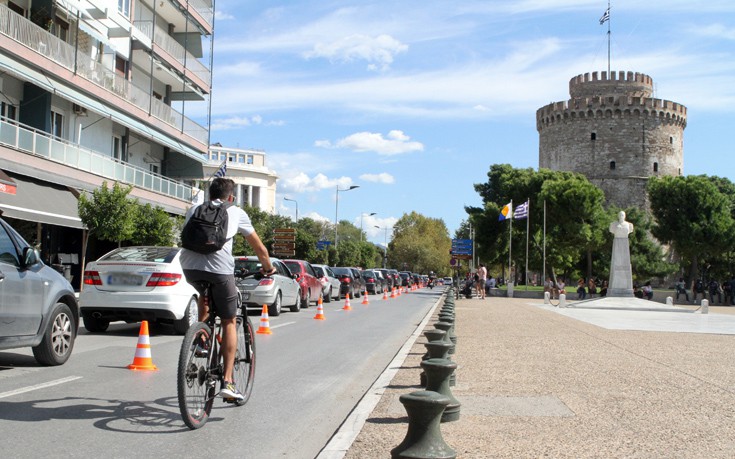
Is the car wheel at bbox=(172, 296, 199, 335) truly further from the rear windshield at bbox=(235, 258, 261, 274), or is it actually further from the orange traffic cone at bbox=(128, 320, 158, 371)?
the rear windshield at bbox=(235, 258, 261, 274)

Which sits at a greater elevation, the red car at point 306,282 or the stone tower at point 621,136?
the stone tower at point 621,136

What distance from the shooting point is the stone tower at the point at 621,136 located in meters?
79.4

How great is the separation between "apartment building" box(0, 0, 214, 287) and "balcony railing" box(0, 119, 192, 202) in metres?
0.04

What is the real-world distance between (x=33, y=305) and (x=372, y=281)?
1512 inches

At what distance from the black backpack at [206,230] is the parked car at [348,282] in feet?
94.6

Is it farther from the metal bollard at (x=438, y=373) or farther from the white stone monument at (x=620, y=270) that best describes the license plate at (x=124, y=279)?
the white stone monument at (x=620, y=270)

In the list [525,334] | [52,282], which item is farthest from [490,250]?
[52,282]

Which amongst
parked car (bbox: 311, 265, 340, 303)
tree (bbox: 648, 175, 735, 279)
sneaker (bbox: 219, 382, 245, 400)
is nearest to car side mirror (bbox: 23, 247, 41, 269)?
sneaker (bbox: 219, 382, 245, 400)

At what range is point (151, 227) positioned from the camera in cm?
2586

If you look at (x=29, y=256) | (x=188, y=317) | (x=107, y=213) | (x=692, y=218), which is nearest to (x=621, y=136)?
(x=692, y=218)

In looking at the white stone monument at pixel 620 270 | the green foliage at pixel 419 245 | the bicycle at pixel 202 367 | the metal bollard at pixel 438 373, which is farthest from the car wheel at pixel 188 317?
the green foliage at pixel 419 245

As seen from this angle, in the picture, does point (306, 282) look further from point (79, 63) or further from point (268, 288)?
point (79, 63)

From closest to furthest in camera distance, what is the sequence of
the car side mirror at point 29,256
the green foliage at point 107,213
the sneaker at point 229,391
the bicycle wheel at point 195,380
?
the bicycle wheel at point 195,380
the sneaker at point 229,391
the car side mirror at point 29,256
the green foliage at point 107,213

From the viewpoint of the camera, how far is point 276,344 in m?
12.8
